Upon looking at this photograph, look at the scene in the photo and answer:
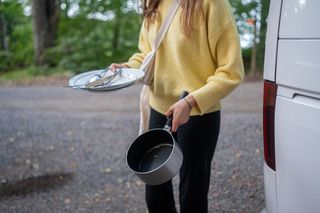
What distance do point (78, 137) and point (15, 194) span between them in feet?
5.82

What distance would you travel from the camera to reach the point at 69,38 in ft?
43.1

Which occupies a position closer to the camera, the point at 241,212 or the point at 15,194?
the point at 241,212

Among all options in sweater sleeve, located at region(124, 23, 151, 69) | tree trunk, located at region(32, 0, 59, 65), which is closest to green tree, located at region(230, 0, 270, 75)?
tree trunk, located at region(32, 0, 59, 65)

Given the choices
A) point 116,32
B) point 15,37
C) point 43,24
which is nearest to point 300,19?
point 43,24

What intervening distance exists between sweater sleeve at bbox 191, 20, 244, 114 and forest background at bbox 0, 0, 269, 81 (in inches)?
405

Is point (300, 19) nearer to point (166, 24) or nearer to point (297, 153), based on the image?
point (297, 153)

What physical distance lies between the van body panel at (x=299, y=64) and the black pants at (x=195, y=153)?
→ 0.48 m

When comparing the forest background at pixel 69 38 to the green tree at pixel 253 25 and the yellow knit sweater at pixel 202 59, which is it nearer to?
the green tree at pixel 253 25

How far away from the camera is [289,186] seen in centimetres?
179

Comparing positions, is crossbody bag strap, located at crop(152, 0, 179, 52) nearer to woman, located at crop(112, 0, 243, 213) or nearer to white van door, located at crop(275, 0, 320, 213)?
woman, located at crop(112, 0, 243, 213)

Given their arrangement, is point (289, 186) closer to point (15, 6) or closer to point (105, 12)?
point (105, 12)

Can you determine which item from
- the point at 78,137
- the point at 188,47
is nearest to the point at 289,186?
the point at 188,47

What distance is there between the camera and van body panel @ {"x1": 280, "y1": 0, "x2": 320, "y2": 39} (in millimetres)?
1586

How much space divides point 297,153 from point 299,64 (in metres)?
0.34
